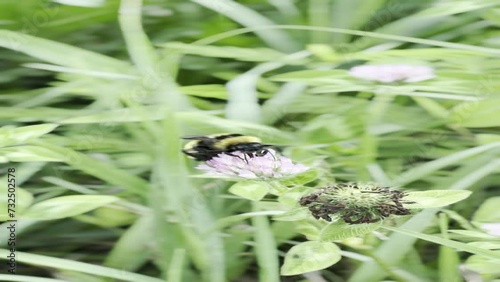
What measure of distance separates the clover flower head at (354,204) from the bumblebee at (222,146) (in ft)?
0.39

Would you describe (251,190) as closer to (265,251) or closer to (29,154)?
(265,251)

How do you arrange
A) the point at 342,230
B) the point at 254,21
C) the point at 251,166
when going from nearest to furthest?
the point at 342,230, the point at 251,166, the point at 254,21

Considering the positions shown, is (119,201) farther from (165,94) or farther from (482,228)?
(482,228)

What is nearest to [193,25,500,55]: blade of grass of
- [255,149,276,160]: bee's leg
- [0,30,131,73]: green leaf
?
[0,30,131,73]: green leaf

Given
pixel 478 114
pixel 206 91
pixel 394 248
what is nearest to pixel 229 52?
pixel 206 91

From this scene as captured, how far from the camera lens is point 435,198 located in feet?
2.22

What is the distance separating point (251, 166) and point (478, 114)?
0.33 meters

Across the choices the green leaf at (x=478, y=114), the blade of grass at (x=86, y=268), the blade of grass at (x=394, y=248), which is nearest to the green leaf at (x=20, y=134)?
the blade of grass at (x=86, y=268)

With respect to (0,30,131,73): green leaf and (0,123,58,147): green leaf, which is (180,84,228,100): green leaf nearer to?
(0,30,131,73): green leaf

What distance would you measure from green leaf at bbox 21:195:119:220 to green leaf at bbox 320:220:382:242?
0.22 m

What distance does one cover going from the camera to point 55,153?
80 cm

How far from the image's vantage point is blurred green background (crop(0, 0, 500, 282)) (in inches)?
28.3

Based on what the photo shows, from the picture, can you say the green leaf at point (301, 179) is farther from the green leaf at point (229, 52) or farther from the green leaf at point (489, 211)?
the green leaf at point (229, 52)

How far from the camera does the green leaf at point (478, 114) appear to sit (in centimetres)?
91
